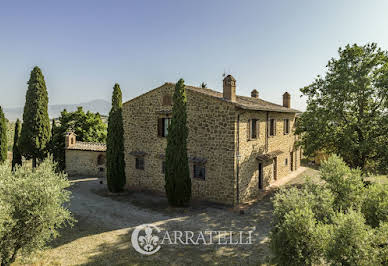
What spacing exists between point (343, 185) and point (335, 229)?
11.1 feet

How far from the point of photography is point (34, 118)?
2073 centimetres

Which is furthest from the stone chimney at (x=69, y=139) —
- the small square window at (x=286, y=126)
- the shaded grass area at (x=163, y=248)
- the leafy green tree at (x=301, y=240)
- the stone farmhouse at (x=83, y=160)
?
the leafy green tree at (x=301, y=240)

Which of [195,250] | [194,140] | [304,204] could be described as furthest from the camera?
[194,140]

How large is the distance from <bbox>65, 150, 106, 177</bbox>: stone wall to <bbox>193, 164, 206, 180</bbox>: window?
477 inches

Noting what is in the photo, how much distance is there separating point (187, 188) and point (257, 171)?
226 inches

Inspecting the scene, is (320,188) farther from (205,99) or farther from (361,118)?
(361,118)

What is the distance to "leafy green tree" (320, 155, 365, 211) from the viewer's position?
7.78 metres

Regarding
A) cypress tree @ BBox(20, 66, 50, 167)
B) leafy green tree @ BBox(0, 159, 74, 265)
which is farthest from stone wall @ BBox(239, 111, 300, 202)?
cypress tree @ BBox(20, 66, 50, 167)

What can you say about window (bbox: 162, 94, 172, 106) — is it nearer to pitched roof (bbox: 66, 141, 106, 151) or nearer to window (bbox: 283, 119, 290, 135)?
pitched roof (bbox: 66, 141, 106, 151)

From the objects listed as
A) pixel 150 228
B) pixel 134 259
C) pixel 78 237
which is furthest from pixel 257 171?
pixel 78 237

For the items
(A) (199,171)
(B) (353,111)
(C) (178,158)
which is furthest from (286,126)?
(C) (178,158)

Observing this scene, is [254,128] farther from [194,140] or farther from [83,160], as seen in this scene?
[83,160]

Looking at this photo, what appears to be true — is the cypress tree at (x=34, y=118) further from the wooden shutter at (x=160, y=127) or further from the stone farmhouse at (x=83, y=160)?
the wooden shutter at (x=160, y=127)

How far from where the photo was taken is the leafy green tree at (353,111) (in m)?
14.3
